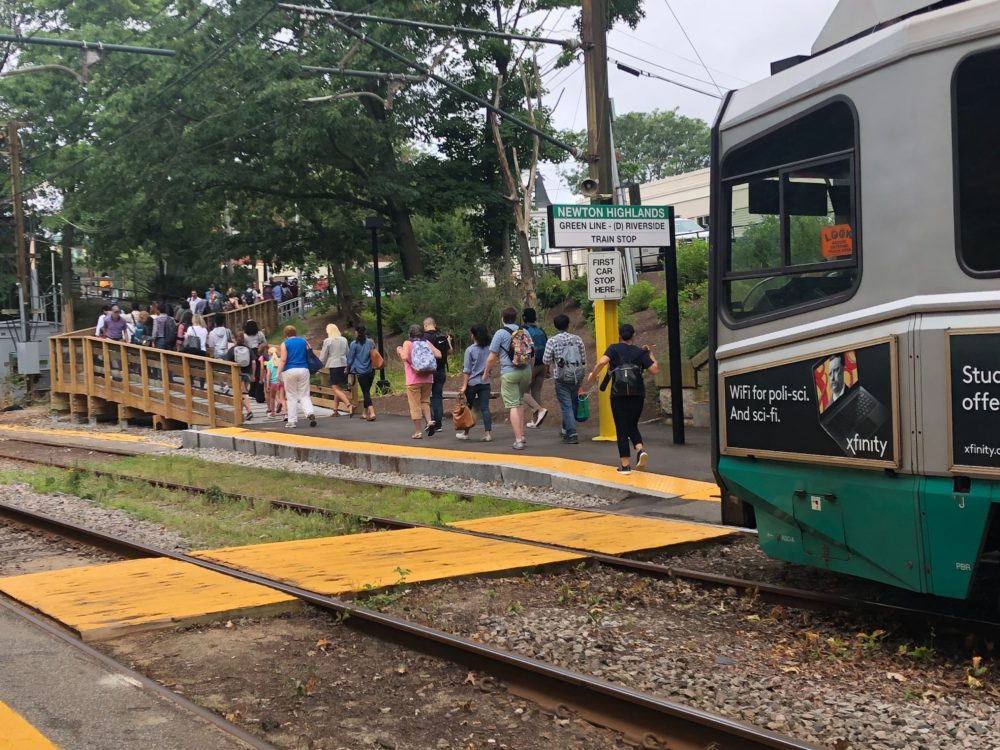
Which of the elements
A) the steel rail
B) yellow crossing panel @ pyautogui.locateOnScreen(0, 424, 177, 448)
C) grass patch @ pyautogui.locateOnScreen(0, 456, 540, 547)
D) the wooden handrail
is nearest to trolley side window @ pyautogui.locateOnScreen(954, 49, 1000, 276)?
the steel rail

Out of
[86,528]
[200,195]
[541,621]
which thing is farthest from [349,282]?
[541,621]

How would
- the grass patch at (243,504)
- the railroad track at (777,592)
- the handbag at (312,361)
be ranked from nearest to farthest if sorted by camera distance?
the railroad track at (777,592)
the grass patch at (243,504)
the handbag at (312,361)

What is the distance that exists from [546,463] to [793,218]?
6915 millimetres

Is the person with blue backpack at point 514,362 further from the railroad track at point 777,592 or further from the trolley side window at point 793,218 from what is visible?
the trolley side window at point 793,218

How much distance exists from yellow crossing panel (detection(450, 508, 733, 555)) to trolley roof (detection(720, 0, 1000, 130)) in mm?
3345

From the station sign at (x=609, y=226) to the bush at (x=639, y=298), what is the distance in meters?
9.68

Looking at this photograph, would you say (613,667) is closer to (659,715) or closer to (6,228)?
(659,715)

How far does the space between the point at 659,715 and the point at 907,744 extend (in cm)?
101

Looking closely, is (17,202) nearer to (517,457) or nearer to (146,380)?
(146,380)

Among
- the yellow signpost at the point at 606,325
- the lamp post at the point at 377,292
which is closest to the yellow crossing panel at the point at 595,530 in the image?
the yellow signpost at the point at 606,325

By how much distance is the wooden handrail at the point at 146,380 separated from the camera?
65.2 ft

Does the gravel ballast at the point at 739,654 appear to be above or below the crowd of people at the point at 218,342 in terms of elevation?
below

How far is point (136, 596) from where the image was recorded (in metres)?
6.89

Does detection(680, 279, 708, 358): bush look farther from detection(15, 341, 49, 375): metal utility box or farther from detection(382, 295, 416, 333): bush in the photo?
detection(15, 341, 49, 375): metal utility box
